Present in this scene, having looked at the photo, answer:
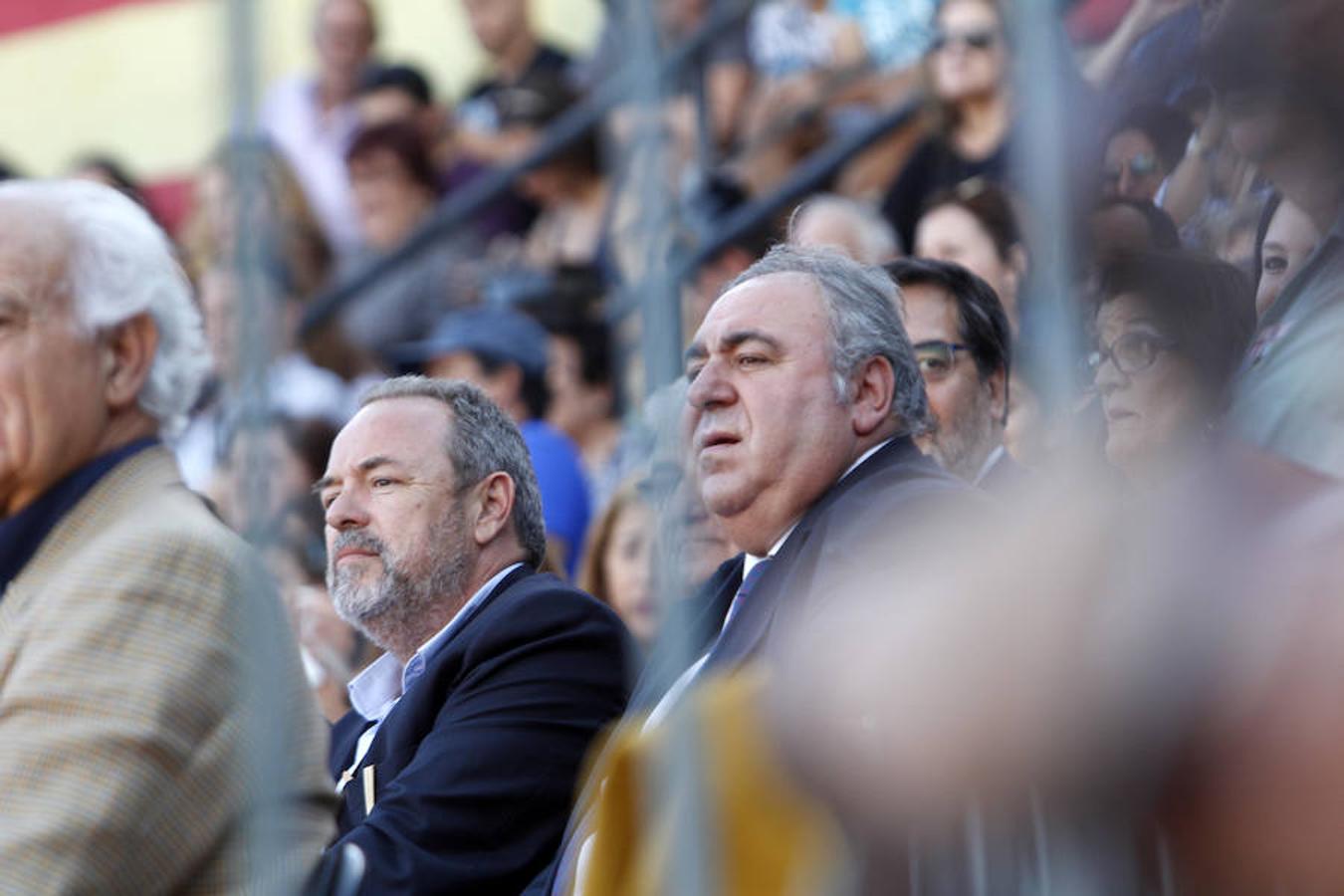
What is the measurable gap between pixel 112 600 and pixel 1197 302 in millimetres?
1491

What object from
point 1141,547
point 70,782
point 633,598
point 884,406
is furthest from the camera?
point 633,598

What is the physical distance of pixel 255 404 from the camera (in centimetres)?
181

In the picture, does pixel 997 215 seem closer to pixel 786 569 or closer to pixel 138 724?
pixel 786 569

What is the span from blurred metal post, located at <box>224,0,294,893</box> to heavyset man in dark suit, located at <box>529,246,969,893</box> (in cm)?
102

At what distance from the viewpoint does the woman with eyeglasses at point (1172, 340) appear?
1480mm

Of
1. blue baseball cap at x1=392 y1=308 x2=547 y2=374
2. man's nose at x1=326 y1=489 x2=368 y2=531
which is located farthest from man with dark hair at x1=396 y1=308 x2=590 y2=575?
man's nose at x1=326 y1=489 x2=368 y2=531

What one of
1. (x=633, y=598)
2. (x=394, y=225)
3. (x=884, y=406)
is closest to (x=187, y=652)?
(x=884, y=406)

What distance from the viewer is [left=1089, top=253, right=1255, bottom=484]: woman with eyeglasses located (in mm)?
1480

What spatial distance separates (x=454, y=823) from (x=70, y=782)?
60cm

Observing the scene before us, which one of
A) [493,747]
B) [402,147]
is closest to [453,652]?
[493,747]

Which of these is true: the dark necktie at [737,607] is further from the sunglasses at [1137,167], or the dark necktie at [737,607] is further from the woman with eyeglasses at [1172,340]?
the woman with eyeglasses at [1172,340]

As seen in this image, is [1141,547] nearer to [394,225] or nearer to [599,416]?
[599,416]

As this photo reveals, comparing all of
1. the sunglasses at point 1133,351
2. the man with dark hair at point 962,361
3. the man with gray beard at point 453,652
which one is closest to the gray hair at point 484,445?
the man with gray beard at point 453,652

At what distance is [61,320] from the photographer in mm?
2975
